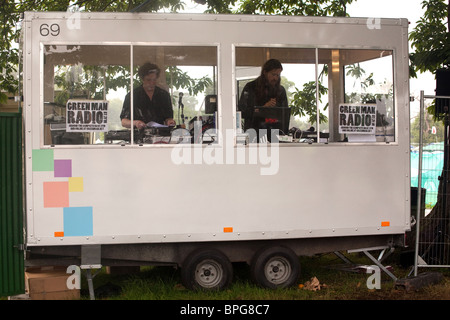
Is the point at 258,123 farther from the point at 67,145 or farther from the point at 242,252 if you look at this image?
the point at 67,145

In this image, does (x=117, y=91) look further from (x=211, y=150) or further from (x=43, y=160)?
(x=211, y=150)

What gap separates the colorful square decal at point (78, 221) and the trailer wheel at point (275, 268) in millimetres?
1808

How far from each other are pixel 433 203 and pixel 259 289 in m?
2.75

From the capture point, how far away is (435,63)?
327 inches

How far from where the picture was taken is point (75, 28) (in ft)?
19.1

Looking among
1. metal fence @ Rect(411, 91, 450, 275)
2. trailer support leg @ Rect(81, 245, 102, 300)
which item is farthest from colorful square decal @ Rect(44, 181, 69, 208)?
metal fence @ Rect(411, 91, 450, 275)

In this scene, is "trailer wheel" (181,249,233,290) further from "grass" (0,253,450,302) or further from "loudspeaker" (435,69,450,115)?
"loudspeaker" (435,69,450,115)

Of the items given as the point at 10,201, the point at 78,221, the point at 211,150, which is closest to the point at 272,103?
the point at 211,150

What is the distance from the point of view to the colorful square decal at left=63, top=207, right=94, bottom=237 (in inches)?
227

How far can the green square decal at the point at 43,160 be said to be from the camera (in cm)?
572

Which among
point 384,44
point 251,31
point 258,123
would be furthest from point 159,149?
point 384,44

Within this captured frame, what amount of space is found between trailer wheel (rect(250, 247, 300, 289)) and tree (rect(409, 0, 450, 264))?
1.88 metres
